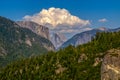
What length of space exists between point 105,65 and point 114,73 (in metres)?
9.39

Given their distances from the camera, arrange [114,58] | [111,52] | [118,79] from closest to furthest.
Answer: [118,79] → [114,58] → [111,52]

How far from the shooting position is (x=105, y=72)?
171 metres

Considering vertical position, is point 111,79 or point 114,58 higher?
point 114,58

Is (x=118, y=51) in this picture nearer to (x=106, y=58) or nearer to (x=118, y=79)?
(x=106, y=58)

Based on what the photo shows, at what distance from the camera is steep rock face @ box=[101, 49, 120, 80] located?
16588 centimetres

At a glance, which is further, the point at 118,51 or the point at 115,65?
the point at 118,51

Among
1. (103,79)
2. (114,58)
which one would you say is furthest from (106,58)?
(103,79)

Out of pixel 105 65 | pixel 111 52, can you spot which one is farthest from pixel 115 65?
pixel 111 52

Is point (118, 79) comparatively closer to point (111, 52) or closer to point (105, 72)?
point (105, 72)

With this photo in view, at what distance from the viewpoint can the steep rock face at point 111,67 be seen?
16588 cm

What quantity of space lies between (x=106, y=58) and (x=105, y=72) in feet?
41.2

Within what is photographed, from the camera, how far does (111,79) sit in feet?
544

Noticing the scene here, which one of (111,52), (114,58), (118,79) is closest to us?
(118,79)

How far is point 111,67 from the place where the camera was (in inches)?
6747
